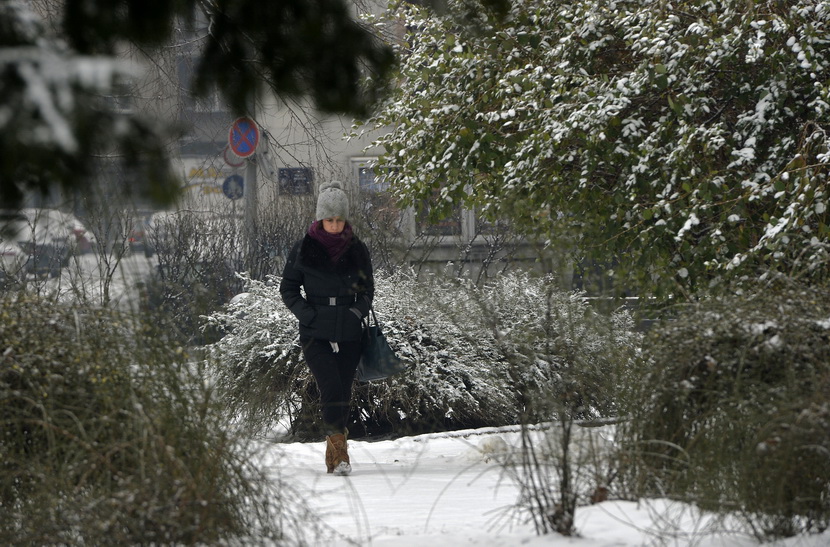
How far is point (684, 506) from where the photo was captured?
379 cm

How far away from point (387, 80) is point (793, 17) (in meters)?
3.39

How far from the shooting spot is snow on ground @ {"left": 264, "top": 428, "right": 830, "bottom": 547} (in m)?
3.82

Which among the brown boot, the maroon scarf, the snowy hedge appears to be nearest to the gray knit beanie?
the maroon scarf

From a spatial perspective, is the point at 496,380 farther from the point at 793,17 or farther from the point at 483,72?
the point at 793,17

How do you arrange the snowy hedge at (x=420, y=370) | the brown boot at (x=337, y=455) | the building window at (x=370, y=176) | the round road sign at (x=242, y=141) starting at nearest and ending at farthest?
the brown boot at (x=337, y=455), the snowy hedge at (x=420, y=370), the building window at (x=370, y=176), the round road sign at (x=242, y=141)

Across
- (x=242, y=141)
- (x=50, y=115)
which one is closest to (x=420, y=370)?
(x=242, y=141)

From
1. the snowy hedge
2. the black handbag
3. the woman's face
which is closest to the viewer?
the black handbag

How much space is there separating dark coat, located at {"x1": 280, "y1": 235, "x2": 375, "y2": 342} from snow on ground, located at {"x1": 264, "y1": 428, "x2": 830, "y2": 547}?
85 cm

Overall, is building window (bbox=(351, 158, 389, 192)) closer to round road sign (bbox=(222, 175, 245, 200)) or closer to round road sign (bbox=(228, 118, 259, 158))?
round road sign (bbox=(228, 118, 259, 158))

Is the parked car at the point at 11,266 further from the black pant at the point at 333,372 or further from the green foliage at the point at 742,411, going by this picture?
the green foliage at the point at 742,411

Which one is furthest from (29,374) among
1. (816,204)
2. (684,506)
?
(816,204)

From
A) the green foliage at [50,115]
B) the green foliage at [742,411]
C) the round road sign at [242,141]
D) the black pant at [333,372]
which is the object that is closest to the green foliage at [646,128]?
the black pant at [333,372]

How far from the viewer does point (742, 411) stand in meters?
3.89

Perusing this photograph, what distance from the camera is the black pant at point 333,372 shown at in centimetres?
648
